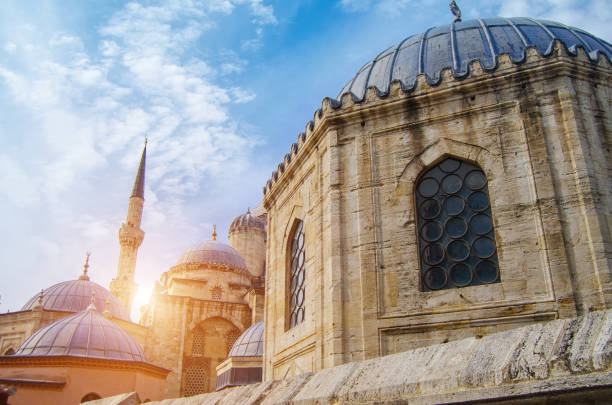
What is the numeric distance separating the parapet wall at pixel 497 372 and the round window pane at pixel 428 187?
4.72 meters

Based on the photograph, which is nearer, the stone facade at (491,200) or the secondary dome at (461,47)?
the stone facade at (491,200)

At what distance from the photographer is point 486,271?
699cm

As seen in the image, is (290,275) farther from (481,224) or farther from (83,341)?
(83,341)

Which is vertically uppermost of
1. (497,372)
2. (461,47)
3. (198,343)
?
(461,47)

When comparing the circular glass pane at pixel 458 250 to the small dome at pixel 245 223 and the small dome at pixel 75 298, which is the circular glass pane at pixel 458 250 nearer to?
the small dome at pixel 75 298

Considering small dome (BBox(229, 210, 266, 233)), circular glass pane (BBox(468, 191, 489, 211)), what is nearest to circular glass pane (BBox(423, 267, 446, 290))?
circular glass pane (BBox(468, 191, 489, 211))

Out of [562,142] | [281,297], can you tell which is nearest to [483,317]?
[562,142]

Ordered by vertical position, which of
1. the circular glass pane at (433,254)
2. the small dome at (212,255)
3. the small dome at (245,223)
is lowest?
the circular glass pane at (433,254)

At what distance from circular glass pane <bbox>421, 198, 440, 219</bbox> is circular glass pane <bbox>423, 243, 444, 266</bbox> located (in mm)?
403

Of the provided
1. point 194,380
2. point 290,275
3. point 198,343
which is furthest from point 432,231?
point 198,343

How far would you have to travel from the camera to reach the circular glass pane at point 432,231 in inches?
292

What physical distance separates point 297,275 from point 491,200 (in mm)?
3413

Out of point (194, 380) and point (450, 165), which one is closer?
point (450, 165)

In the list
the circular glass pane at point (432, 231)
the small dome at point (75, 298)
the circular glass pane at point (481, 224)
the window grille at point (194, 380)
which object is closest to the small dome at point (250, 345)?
the window grille at point (194, 380)
